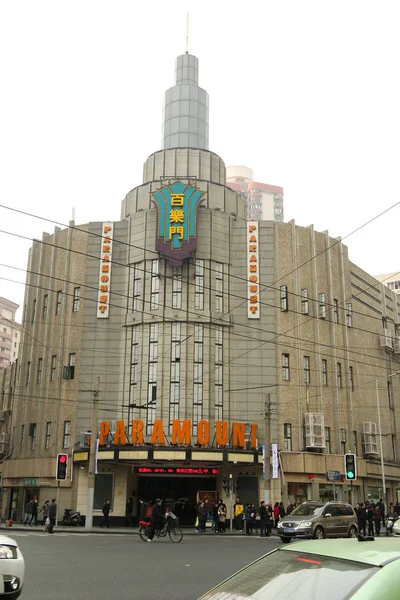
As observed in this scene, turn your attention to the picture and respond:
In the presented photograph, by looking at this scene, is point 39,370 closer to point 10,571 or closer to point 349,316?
point 349,316

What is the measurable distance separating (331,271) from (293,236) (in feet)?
13.5

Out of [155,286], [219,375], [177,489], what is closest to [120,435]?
[177,489]

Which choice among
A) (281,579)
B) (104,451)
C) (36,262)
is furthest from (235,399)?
(281,579)

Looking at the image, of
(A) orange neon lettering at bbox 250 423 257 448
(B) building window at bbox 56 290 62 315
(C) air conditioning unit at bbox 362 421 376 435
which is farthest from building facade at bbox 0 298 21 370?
(A) orange neon lettering at bbox 250 423 257 448

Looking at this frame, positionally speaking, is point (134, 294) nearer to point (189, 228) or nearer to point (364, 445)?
point (189, 228)

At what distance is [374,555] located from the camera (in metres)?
3.96

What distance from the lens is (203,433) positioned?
39.2 metres

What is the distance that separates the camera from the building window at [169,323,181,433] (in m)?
41.1

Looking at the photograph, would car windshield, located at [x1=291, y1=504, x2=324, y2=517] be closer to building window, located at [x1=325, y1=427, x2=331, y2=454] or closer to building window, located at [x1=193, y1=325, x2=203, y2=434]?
building window, located at [x1=193, y1=325, x2=203, y2=434]

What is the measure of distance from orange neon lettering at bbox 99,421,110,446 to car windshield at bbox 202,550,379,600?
118 ft

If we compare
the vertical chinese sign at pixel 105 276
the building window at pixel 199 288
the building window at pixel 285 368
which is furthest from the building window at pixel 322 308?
the vertical chinese sign at pixel 105 276

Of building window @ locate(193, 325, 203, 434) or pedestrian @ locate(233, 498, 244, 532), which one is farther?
building window @ locate(193, 325, 203, 434)

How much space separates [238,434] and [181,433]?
3.63 m

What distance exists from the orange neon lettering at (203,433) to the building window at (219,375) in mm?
2126
